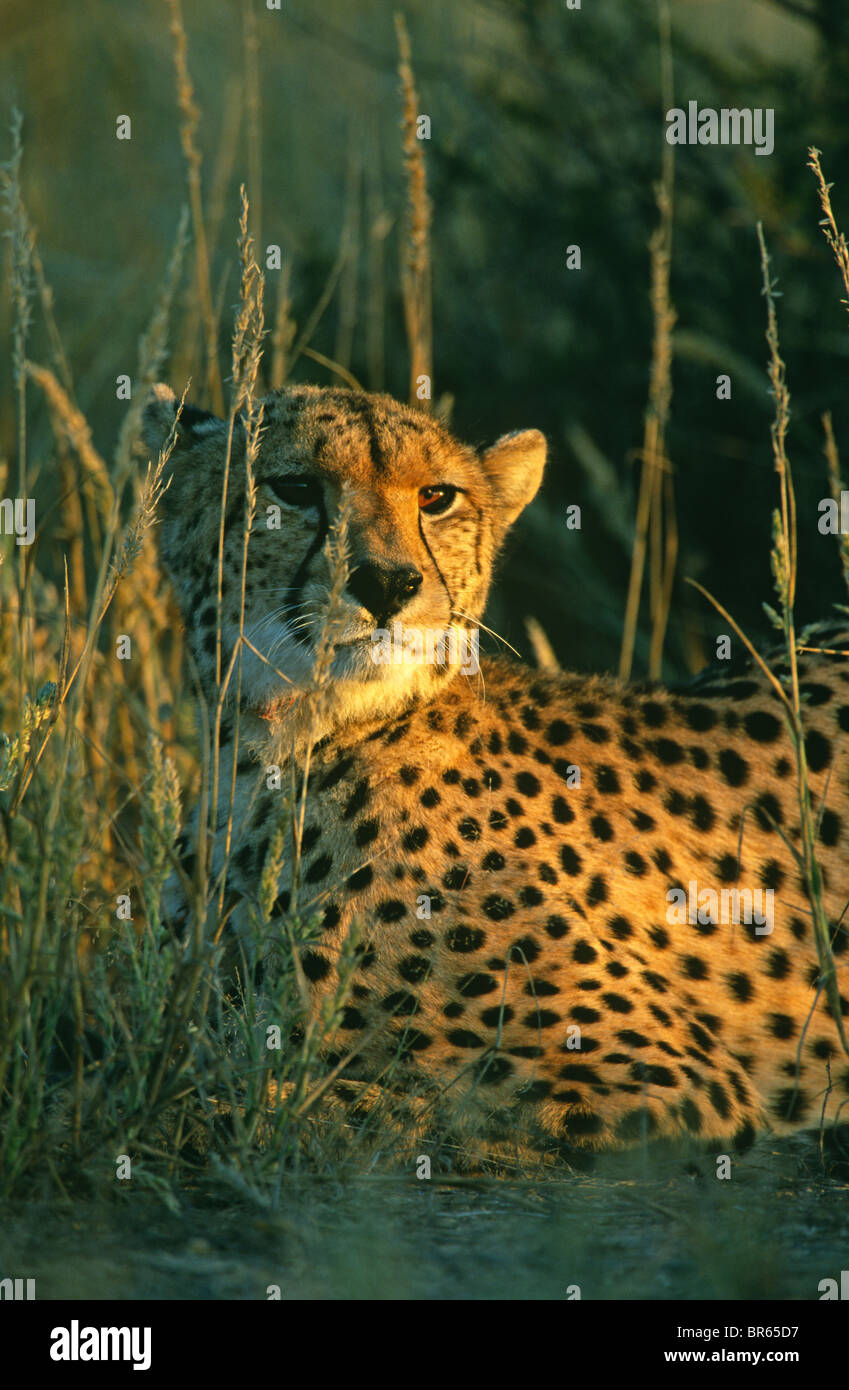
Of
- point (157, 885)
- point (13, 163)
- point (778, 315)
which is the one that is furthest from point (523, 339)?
point (157, 885)

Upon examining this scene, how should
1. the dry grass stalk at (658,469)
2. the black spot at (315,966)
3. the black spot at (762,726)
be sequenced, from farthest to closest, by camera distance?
the dry grass stalk at (658,469)
the black spot at (762,726)
the black spot at (315,966)

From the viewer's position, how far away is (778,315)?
205 inches

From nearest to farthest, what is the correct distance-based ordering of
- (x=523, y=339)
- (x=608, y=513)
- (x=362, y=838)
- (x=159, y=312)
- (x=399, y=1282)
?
(x=399, y=1282) → (x=159, y=312) → (x=362, y=838) → (x=608, y=513) → (x=523, y=339)

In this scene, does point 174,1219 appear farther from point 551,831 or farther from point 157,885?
point 551,831

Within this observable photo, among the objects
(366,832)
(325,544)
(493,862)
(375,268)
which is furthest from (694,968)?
(375,268)

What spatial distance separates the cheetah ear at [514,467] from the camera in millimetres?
3457

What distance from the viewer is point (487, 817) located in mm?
3043

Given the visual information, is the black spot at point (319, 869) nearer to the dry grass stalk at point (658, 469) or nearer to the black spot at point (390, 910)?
the black spot at point (390, 910)

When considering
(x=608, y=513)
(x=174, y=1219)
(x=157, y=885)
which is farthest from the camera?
(x=608, y=513)

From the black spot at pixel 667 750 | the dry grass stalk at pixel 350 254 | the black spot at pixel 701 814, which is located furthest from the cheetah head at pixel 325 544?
the dry grass stalk at pixel 350 254

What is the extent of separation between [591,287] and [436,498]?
2.92 meters

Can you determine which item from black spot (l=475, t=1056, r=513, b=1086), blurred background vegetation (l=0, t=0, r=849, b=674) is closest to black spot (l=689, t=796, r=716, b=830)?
black spot (l=475, t=1056, r=513, b=1086)

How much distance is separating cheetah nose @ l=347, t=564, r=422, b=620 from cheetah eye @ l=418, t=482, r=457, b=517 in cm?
42
